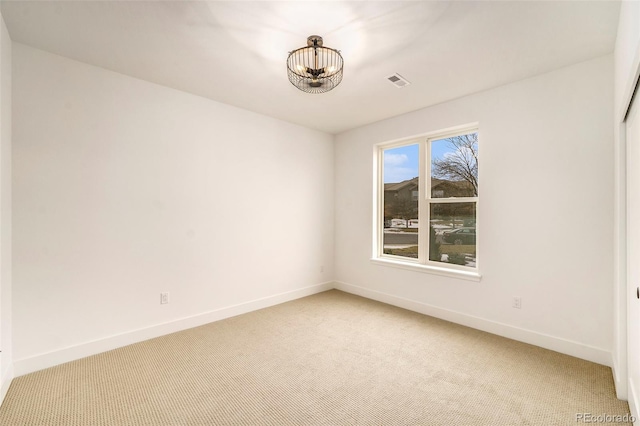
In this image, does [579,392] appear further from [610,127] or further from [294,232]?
[294,232]

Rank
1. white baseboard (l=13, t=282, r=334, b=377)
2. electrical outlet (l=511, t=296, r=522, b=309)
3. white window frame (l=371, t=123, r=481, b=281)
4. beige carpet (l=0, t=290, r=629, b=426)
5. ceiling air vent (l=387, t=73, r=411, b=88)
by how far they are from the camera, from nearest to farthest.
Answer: beige carpet (l=0, t=290, r=629, b=426) < white baseboard (l=13, t=282, r=334, b=377) < ceiling air vent (l=387, t=73, r=411, b=88) < electrical outlet (l=511, t=296, r=522, b=309) < white window frame (l=371, t=123, r=481, b=281)

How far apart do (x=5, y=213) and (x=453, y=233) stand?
14.0 ft

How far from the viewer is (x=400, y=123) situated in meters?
3.98

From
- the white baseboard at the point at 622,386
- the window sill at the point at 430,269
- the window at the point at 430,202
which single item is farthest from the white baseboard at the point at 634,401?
the window at the point at 430,202

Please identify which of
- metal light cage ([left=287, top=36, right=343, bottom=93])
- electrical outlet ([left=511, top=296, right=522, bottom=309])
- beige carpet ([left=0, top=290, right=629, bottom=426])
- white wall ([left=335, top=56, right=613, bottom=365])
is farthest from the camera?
electrical outlet ([left=511, top=296, right=522, bottom=309])

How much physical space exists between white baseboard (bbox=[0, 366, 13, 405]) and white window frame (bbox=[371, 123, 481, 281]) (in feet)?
12.5

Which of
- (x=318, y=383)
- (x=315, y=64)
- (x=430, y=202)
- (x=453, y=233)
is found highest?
(x=315, y=64)

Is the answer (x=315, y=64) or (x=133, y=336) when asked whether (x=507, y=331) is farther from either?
(x=133, y=336)

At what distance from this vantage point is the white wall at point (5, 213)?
2.06m

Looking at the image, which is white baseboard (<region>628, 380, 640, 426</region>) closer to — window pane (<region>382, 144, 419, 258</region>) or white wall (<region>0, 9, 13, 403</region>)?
window pane (<region>382, 144, 419, 258</region>)

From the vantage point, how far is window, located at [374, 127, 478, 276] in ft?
11.5

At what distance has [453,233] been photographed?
362 centimetres

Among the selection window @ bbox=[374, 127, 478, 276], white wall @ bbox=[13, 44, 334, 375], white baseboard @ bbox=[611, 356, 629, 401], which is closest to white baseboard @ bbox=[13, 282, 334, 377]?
white wall @ bbox=[13, 44, 334, 375]

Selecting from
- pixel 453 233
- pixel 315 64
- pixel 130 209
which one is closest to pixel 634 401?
pixel 453 233
